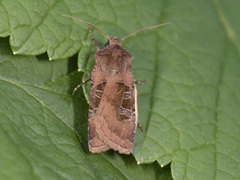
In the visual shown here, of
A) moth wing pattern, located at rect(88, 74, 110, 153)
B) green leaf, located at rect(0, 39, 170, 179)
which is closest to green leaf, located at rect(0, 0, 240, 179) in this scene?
green leaf, located at rect(0, 39, 170, 179)

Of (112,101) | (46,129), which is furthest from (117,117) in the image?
(46,129)

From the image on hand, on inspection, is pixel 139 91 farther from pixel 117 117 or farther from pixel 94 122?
pixel 94 122

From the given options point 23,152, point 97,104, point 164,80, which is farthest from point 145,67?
point 23,152

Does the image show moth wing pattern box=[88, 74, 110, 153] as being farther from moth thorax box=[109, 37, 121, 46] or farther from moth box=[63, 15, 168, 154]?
moth thorax box=[109, 37, 121, 46]

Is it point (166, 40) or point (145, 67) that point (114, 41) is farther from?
point (166, 40)

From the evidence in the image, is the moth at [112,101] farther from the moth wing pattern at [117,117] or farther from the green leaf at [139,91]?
the green leaf at [139,91]
